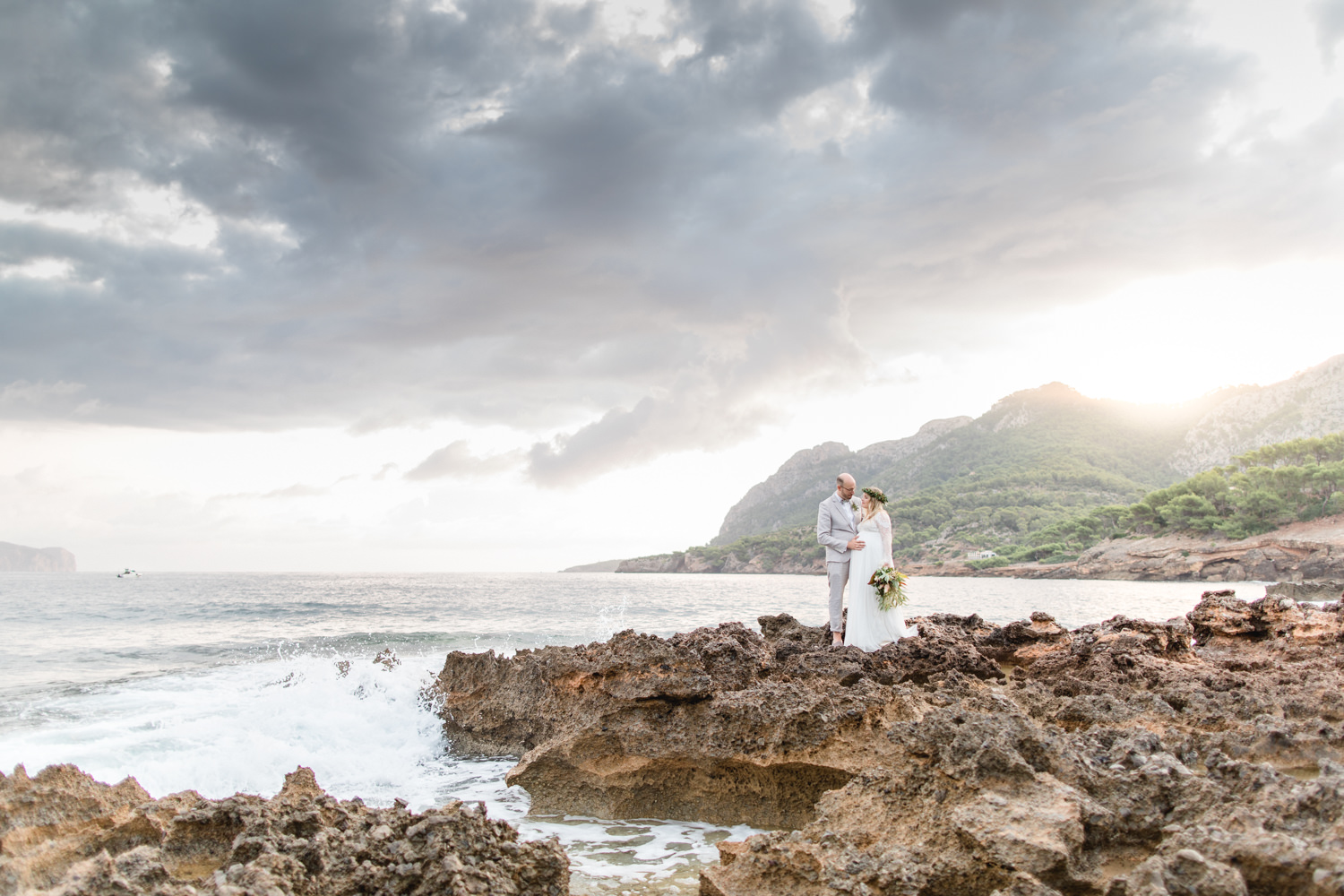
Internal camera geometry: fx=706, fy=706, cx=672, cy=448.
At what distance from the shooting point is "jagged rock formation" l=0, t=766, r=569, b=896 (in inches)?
105

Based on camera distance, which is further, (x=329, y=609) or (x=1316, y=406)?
(x=1316, y=406)

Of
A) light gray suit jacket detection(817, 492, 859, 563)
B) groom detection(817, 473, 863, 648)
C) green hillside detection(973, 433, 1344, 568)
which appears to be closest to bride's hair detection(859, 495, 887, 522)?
groom detection(817, 473, 863, 648)

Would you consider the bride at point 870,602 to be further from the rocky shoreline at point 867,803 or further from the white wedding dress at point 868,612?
the rocky shoreline at point 867,803

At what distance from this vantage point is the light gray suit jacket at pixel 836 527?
9461 mm

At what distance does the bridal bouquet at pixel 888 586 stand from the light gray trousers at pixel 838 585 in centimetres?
70

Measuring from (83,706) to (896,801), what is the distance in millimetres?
13165

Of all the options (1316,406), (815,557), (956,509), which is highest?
(1316,406)

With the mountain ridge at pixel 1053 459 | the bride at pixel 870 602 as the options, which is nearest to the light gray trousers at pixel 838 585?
the bride at pixel 870 602

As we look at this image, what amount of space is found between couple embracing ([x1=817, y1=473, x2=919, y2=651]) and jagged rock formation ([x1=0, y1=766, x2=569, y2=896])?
19.6 ft

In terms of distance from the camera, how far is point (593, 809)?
6402 millimetres

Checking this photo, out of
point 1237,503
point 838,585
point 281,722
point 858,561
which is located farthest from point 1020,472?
point 281,722

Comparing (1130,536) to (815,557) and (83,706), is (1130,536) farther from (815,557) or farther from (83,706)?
(83,706)

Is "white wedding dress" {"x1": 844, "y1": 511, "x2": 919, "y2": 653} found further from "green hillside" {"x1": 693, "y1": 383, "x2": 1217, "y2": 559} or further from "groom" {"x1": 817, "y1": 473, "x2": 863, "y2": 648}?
"green hillside" {"x1": 693, "y1": 383, "x2": 1217, "y2": 559}

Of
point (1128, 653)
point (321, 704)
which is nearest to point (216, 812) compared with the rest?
point (1128, 653)
